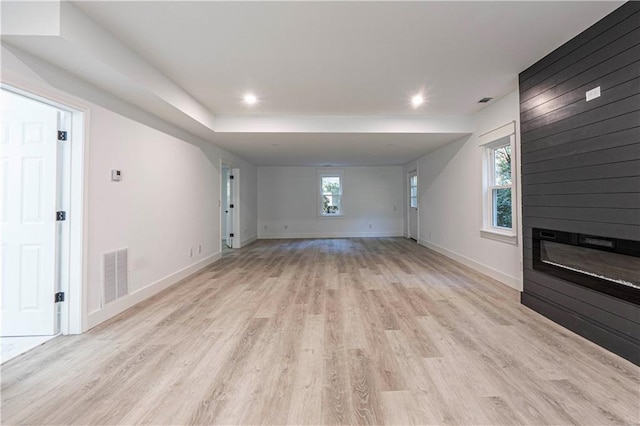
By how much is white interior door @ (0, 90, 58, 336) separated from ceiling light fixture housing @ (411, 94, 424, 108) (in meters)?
3.83

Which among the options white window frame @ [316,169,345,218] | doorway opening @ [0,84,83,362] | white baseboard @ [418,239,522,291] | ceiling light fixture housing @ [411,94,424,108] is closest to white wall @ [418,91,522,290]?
white baseboard @ [418,239,522,291]

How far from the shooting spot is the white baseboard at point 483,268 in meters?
3.65

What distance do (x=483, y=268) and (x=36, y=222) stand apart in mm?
5269

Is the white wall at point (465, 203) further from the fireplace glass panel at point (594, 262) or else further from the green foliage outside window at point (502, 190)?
the fireplace glass panel at point (594, 262)

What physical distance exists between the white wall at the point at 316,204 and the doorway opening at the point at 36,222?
21.7ft

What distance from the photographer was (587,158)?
2.35 metres

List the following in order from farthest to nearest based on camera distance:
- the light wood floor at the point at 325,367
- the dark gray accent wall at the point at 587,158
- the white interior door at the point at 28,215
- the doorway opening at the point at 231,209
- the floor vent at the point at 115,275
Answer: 1. the doorway opening at the point at 231,209
2. the floor vent at the point at 115,275
3. the white interior door at the point at 28,215
4. the dark gray accent wall at the point at 587,158
5. the light wood floor at the point at 325,367

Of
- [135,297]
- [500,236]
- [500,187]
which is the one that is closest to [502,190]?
[500,187]

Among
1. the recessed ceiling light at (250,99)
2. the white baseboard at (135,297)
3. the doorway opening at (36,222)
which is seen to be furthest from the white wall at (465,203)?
the doorway opening at (36,222)

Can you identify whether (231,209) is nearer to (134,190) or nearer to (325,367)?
(134,190)

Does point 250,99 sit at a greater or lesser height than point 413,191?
greater

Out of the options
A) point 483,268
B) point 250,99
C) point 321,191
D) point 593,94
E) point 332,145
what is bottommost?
point 483,268

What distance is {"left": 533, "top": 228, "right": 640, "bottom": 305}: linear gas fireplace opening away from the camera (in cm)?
204

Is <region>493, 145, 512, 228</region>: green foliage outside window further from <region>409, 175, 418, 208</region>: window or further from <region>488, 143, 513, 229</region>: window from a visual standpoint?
<region>409, 175, 418, 208</region>: window
